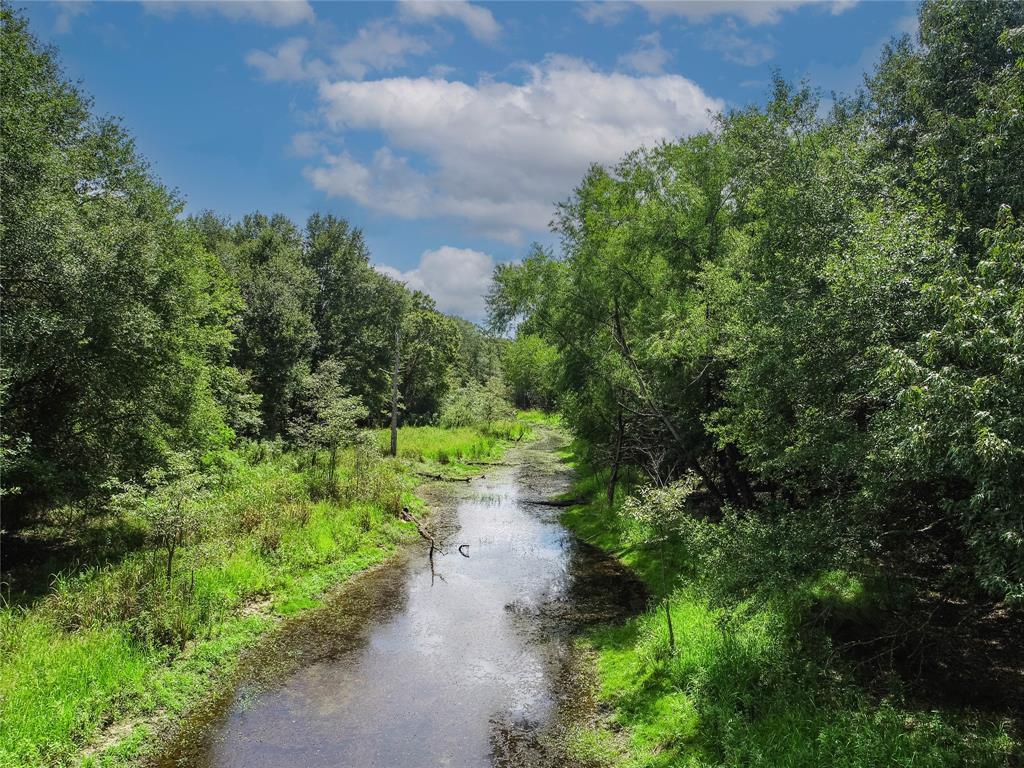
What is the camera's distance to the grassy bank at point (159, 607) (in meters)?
9.89

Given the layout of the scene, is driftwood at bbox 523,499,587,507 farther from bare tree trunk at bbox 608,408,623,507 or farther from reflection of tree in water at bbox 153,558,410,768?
reflection of tree in water at bbox 153,558,410,768

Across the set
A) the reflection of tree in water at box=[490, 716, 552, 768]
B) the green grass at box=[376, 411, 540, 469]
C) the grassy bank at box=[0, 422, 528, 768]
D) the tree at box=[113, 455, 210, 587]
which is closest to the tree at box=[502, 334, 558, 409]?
the green grass at box=[376, 411, 540, 469]

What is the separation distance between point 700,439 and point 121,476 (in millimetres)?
18653

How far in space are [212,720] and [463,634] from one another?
20.9 ft

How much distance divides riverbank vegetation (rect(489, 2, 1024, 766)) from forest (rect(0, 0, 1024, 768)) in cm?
7

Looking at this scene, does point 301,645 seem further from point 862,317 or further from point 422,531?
point 862,317

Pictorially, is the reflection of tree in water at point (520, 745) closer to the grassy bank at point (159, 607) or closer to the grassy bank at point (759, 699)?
the grassy bank at point (759, 699)

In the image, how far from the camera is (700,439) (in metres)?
20.0

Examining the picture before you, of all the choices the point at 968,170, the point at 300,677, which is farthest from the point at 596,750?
the point at 968,170

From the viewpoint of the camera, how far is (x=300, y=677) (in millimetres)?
12969

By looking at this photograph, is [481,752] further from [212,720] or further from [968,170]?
[968,170]

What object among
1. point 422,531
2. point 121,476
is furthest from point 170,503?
point 422,531

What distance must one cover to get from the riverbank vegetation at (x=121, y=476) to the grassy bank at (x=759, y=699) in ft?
28.5

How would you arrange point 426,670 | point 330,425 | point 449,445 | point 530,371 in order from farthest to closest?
1. point 530,371
2. point 449,445
3. point 330,425
4. point 426,670
